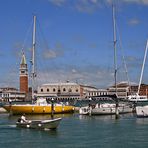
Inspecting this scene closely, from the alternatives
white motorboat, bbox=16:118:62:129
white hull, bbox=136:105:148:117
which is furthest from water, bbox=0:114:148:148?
white hull, bbox=136:105:148:117

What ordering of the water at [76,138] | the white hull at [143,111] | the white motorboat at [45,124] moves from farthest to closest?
the white hull at [143,111] < the white motorboat at [45,124] < the water at [76,138]

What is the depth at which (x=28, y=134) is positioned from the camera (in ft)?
163

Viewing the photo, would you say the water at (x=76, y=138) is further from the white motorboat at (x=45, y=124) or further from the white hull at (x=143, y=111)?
the white hull at (x=143, y=111)

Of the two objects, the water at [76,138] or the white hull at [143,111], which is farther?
the white hull at [143,111]

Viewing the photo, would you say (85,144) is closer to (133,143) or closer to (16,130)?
(133,143)

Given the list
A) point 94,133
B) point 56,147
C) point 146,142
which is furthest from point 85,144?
→ point 94,133

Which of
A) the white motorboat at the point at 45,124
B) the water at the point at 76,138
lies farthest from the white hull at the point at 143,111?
the white motorboat at the point at 45,124

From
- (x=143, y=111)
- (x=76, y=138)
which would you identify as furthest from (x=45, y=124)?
(x=143, y=111)

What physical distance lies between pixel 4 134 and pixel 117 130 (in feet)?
46.5

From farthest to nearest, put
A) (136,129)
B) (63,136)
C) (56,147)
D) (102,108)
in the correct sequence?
(102,108) < (136,129) < (63,136) < (56,147)

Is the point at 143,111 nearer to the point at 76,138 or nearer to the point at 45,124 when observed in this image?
the point at 45,124

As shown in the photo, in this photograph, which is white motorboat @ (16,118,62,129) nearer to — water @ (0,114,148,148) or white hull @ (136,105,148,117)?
water @ (0,114,148,148)

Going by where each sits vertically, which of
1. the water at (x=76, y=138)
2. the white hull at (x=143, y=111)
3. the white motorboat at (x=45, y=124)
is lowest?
the water at (x=76, y=138)

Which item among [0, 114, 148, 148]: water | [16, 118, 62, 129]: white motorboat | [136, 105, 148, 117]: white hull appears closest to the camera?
[0, 114, 148, 148]: water
